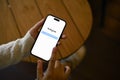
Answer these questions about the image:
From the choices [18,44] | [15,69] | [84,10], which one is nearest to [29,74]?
[15,69]

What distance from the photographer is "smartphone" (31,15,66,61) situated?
39.4 inches

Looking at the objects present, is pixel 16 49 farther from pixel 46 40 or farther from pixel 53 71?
pixel 53 71

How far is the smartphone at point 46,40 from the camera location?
1001 mm

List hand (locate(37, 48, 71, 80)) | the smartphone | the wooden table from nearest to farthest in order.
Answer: hand (locate(37, 48, 71, 80))
the smartphone
the wooden table

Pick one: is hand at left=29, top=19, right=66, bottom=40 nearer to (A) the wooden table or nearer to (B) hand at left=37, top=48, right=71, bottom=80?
(A) the wooden table

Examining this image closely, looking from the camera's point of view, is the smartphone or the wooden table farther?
the wooden table

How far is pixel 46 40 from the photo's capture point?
101 cm

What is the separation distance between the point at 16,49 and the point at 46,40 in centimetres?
14

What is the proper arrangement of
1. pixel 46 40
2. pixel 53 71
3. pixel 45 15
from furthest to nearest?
pixel 45 15, pixel 46 40, pixel 53 71

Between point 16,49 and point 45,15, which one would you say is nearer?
point 16,49

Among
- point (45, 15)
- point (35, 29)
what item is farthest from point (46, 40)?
point (45, 15)

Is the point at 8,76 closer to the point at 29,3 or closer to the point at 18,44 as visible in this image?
the point at 18,44

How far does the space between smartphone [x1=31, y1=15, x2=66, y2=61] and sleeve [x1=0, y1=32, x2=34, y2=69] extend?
3cm

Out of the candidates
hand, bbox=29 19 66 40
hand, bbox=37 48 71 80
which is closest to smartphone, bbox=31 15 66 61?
Result: hand, bbox=29 19 66 40
